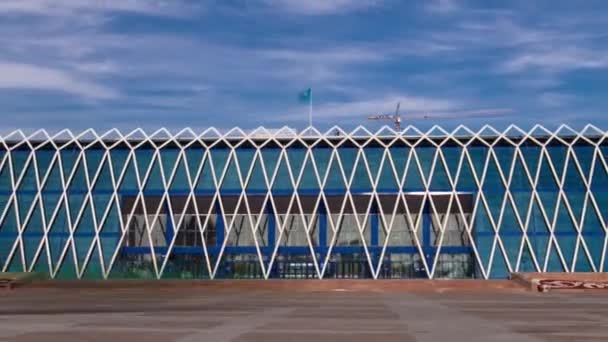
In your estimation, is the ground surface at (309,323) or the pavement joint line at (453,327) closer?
the pavement joint line at (453,327)

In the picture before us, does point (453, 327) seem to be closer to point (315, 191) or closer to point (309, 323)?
point (309, 323)

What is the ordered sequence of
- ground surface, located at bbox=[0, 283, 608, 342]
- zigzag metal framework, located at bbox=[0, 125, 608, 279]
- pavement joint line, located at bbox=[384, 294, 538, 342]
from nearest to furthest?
pavement joint line, located at bbox=[384, 294, 538, 342], ground surface, located at bbox=[0, 283, 608, 342], zigzag metal framework, located at bbox=[0, 125, 608, 279]

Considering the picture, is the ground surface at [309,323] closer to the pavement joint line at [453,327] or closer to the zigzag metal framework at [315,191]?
the pavement joint line at [453,327]

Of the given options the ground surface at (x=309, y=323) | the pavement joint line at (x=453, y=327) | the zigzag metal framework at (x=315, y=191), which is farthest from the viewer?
the zigzag metal framework at (x=315, y=191)

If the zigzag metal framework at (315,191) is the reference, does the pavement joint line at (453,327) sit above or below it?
below

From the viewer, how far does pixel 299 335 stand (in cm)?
2486

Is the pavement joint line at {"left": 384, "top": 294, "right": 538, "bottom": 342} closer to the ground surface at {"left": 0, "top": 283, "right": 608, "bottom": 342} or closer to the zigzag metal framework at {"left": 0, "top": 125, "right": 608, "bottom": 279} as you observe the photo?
the ground surface at {"left": 0, "top": 283, "right": 608, "bottom": 342}

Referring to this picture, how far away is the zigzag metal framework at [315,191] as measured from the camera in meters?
79.3

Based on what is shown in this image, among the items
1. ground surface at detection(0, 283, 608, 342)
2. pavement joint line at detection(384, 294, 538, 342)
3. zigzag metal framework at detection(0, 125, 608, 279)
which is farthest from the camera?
zigzag metal framework at detection(0, 125, 608, 279)

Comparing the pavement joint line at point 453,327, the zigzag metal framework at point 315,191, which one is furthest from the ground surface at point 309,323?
the zigzag metal framework at point 315,191

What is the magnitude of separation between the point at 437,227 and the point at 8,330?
58.3 metres

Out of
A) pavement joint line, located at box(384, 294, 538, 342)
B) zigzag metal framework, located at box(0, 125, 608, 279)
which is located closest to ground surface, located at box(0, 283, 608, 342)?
pavement joint line, located at box(384, 294, 538, 342)

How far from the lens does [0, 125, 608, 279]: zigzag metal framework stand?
79312mm

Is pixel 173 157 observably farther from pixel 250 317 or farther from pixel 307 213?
pixel 250 317
